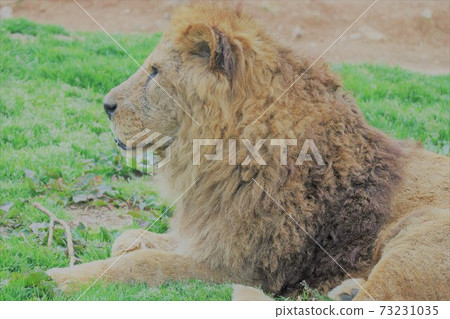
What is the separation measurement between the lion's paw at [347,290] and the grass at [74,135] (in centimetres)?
57

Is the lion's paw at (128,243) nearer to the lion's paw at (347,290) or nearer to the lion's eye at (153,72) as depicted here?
the lion's eye at (153,72)

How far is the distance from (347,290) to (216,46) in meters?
1.48

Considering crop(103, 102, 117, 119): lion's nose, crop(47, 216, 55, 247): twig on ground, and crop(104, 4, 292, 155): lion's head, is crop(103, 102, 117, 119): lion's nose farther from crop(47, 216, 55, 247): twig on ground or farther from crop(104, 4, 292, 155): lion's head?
crop(47, 216, 55, 247): twig on ground

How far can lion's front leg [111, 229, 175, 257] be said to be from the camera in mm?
4484

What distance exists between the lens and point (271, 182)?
13.0 ft

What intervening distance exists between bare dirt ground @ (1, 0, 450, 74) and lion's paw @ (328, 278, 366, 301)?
7021mm

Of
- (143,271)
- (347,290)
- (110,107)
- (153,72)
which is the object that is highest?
(153,72)

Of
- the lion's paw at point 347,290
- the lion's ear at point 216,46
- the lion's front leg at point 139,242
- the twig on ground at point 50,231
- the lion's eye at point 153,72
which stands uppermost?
the lion's ear at point 216,46

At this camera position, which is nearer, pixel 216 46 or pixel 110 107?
pixel 216 46

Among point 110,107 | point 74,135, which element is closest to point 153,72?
point 110,107

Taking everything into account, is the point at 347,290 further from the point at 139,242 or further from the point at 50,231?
the point at 50,231

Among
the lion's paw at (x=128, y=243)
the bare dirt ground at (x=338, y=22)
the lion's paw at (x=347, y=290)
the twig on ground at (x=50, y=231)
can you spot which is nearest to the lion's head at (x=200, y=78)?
the lion's paw at (x=128, y=243)

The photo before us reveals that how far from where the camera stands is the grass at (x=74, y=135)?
4.34 m

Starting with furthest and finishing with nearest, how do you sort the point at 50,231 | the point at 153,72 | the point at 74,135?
the point at 74,135 < the point at 50,231 < the point at 153,72
